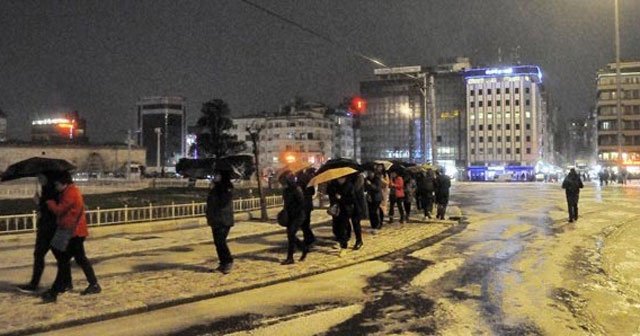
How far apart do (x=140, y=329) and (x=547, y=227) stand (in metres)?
14.0

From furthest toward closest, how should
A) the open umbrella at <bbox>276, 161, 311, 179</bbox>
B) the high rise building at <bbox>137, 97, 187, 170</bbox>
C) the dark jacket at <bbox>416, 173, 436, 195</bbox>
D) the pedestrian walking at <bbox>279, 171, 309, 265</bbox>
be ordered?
1. the high rise building at <bbox>137, 97, 187, 170</bbox>
2. the dark jacket at <bbox>416, 173, 436, 195</bbox>
3. the open umbrella at <bbox>276, 161, 311, 179</bbox>
4. the pedestrian walking at <bbox>279, 171, 309, 265</bbox>

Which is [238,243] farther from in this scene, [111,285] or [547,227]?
[547,227]

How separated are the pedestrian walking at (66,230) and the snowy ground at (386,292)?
0.81 feet

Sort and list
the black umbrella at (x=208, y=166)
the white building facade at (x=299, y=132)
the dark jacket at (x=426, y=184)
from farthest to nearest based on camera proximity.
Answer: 1. the white building facade at (x=299, y=132)
2. the dark jacket at (x=426, y=184)
3. the black umbrella at (x=208, y=166)

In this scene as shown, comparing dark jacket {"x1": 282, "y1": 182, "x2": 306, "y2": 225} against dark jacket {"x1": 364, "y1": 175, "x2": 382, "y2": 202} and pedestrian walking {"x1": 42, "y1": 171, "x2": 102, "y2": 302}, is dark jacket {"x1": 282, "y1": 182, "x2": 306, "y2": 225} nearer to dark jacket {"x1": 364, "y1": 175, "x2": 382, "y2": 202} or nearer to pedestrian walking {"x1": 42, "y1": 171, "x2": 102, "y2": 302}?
pedestrian walking {"x1": 42, "y1": 171, "x2": 102, "y2": 302}

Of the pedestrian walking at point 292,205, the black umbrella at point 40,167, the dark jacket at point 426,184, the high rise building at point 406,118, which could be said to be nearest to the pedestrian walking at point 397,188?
the dark jacket at point 426,184

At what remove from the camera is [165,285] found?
29.6 ft

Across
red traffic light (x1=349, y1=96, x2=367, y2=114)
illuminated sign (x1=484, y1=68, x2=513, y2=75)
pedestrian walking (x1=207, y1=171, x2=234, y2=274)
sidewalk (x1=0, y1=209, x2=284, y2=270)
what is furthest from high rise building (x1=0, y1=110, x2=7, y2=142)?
pedestrian walking (x1=207, y1=171, x2=234, y2=274)

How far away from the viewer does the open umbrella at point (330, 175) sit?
450 inches

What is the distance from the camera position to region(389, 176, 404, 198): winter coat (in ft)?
57.9

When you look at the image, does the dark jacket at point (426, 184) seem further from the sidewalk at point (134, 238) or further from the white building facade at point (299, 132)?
the white building facade at point (299, 132)

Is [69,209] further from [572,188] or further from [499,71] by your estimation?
[499,71]

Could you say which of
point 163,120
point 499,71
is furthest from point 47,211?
point 163,120

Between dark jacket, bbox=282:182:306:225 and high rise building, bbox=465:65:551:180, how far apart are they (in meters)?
125
